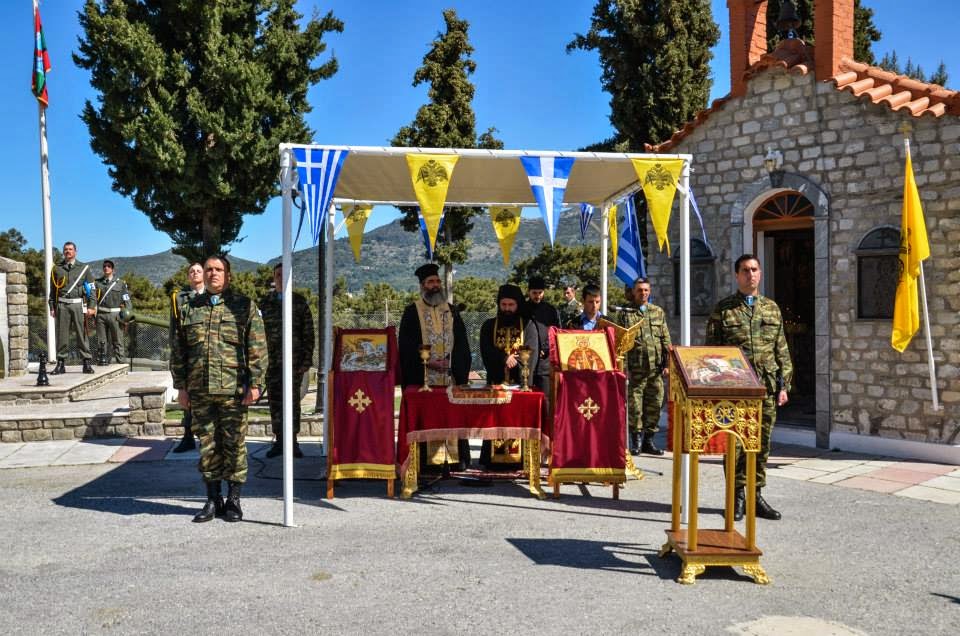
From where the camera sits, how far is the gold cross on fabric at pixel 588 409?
22.4 ft

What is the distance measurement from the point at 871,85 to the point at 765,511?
6105 millimetres

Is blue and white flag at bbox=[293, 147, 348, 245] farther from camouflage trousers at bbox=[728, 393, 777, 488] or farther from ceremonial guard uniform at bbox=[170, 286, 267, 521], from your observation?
camouflage trousers at bbox=[728, 393, 777, 488]

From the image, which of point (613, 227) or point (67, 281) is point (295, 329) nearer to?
point (613, 227)

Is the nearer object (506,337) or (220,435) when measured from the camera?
(220,435)

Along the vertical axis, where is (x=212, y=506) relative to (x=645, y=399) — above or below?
below

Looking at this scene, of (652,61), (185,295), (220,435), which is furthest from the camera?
(652,61)

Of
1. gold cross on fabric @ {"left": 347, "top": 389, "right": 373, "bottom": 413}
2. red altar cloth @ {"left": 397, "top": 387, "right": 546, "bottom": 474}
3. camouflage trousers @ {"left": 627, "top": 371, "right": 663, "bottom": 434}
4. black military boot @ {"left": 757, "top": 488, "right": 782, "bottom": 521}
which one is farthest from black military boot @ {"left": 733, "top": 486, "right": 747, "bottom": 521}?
gold cross on fabric @ {"left": 347, "top": 389, "right": 373, "bottom": 413}

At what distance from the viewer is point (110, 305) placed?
13.9 metres

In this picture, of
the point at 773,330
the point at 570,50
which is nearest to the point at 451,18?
the point at 570,50

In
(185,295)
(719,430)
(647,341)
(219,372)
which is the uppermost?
(185,295)

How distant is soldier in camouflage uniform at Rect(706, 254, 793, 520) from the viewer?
19.3ft

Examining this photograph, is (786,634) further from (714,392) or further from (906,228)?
(906,228)

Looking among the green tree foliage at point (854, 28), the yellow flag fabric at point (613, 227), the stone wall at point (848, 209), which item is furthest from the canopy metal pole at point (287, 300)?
the green tree foliage at point (854, 28)

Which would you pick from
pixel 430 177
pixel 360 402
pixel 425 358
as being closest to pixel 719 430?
pixel 425 358
